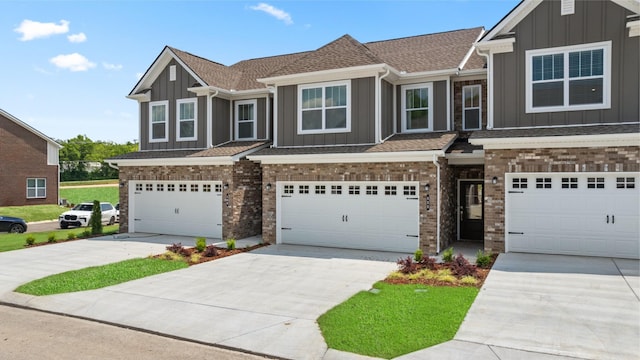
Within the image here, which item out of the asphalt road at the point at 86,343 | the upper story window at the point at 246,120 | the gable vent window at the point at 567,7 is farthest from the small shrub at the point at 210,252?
the gable vent window at the point at 567,7

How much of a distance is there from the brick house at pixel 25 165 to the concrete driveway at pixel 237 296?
20.0 metres

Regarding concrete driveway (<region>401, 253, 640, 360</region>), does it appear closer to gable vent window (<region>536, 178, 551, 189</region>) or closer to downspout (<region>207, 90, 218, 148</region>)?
gable vent window (<region>536, 178, 551, 189</region>)

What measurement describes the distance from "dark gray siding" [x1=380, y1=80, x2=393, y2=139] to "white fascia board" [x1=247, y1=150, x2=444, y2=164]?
5.34ft

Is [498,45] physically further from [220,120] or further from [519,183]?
[220,120]

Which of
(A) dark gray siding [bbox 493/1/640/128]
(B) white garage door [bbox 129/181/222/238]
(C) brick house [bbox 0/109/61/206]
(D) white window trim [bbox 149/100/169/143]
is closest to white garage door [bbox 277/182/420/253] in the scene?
(B) white garage door [bbox 129/181/222/238]

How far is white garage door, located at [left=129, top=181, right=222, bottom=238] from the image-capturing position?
55.3 ft

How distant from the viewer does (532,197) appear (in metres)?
12.0

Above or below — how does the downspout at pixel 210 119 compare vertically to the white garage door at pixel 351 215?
above

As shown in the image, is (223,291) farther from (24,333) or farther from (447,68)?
(447,68)

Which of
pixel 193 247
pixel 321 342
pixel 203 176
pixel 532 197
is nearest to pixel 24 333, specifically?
pixel 321 342

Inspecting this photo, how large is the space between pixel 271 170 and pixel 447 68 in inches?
268

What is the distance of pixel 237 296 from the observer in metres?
8.93

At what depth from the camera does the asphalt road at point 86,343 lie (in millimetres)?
6156

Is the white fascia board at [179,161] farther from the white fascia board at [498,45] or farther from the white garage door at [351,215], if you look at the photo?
the white fascia board at [498,45]
